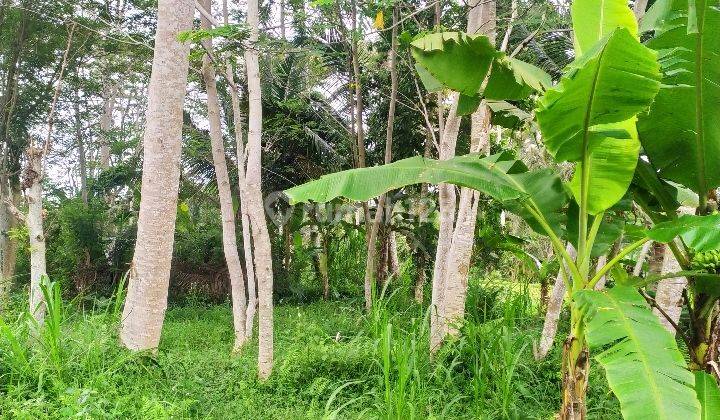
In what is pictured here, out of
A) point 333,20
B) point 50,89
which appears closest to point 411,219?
point 333,20

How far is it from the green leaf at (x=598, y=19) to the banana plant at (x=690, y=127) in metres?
0.15

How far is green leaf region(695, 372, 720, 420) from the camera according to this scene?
2.23 m

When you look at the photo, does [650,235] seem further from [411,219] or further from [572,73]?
[411,219]

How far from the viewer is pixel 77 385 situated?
3.26m

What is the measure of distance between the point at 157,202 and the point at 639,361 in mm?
3493

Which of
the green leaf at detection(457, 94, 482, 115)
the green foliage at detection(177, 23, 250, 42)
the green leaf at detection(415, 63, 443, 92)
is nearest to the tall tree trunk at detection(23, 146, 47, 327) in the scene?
the green foliage at detection(177, 23, 250, 42)

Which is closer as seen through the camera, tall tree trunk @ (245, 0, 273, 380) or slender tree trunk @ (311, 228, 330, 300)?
tall tree trunk @ (245, 0, 273, 380)

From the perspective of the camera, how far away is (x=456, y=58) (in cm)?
296

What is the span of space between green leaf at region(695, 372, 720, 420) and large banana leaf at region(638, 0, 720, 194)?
98 cm

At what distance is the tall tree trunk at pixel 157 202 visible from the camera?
3990mm

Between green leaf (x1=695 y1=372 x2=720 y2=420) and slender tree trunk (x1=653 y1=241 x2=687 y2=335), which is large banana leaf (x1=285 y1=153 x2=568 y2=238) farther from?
slender tree trunk (x1=653 y1=241 x2=687 y2=335)

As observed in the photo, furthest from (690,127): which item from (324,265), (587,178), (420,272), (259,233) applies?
(324,265)

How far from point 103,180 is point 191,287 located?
11.6 feet

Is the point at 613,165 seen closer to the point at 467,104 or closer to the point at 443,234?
the point at 467,104
